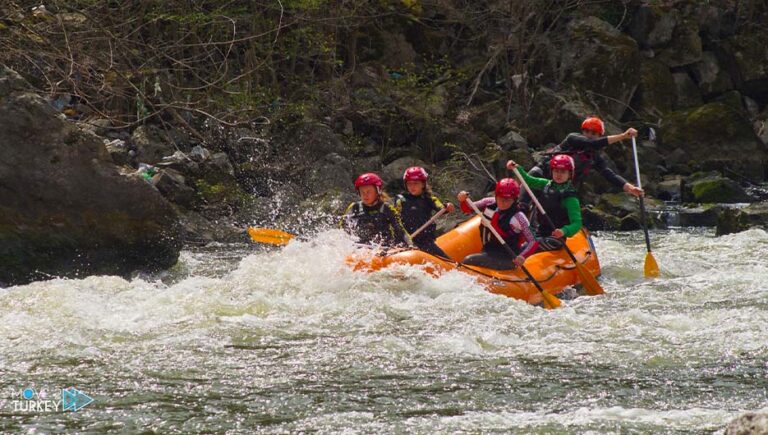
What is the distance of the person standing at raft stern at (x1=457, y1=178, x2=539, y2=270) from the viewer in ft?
31.4

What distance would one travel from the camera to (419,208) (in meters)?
9.89

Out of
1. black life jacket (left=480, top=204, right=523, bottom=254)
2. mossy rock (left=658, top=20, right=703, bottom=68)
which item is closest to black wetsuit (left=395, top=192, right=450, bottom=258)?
black life jacket (left=480, top=204, right=523, bottom=254)

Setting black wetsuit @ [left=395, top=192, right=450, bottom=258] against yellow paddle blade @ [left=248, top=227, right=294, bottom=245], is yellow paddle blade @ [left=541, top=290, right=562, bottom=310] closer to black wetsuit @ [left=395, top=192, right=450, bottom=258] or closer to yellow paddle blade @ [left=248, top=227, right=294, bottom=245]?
black wetsuit @ [left=395, top=192, right=450, bottom=258]

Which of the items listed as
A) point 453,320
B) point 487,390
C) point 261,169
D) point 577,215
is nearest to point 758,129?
point 261,169

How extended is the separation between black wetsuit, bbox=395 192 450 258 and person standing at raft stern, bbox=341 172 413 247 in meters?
0.45

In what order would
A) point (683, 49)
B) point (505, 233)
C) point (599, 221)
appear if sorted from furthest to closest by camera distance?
1. point (683, 49)
2. point (599, 221)
3. point (505, 233)

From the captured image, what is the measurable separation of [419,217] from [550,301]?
1.77 metres

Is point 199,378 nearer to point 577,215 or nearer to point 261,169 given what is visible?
point 577,215

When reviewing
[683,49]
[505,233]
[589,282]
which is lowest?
[589,282]

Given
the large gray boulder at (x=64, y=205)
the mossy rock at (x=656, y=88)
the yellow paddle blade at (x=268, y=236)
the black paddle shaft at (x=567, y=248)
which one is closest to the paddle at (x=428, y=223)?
the black paddle shaft at (x=567, y=248)

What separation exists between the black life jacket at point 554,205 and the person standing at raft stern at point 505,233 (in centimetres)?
41

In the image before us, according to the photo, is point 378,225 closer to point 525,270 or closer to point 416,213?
point 416,213

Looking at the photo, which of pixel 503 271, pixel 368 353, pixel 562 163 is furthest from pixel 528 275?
pixel 368 353

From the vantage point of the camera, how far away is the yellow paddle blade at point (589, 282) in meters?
9.43
